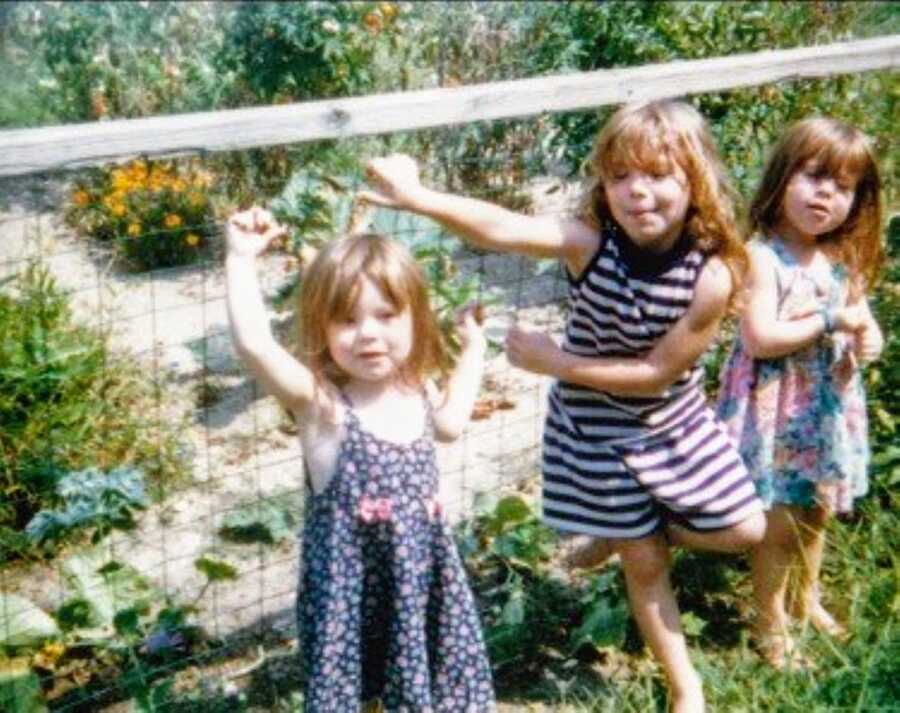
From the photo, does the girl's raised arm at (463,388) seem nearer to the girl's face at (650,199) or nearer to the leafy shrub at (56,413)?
the girl's face at (650,199)

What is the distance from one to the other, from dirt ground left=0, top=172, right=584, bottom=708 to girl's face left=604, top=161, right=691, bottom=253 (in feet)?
2.25

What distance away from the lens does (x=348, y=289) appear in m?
2.07

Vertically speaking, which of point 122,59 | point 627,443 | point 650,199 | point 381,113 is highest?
point 381,113

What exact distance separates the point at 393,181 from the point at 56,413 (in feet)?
6.22

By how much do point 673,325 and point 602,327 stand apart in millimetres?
153

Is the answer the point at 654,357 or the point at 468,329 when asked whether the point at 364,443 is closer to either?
the point at 468,329

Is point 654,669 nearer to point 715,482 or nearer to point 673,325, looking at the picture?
point 715,482

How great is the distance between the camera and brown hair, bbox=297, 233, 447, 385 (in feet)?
6.82

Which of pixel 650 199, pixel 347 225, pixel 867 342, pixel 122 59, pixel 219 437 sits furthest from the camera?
pixel 122 59

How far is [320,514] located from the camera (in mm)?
2143

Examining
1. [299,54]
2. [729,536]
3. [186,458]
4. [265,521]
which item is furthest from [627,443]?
[299,54]

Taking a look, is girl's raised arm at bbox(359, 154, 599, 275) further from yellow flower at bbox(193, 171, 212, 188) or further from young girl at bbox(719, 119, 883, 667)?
yellow flower at bbox(193, 171, 212, 188)

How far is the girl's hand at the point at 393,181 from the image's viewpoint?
217 cm

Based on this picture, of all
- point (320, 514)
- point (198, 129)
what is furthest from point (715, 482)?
point (198, 129)
